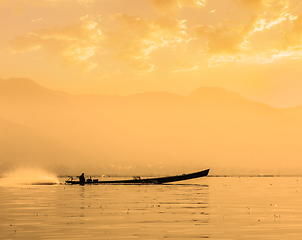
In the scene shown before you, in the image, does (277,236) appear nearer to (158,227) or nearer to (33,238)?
(158,227)

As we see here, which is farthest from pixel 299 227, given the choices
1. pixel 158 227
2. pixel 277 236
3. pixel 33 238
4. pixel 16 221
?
pixel 16 221

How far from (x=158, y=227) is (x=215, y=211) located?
10.8 m

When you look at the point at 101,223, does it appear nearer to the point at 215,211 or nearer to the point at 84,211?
the point at 84,211

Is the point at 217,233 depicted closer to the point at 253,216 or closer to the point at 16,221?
the point at 253,216

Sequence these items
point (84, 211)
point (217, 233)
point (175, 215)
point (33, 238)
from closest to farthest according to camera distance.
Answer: point (33, 238) < point (217, 233) < point (175, 215) < point (84, 211)

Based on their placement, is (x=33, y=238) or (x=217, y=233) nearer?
(x=33, y=238)

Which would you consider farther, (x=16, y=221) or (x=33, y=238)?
(x=16, y=221)


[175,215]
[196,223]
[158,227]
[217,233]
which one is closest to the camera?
[217,233]

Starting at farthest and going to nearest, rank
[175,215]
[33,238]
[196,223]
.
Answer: [175,215] → [196,223] → [33,238]

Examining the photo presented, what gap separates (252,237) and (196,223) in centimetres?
563

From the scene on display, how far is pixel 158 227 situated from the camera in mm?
24969

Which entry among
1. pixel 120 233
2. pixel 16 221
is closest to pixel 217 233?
pixel 120 233

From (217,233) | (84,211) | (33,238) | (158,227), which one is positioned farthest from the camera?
(84,211)

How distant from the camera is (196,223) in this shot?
26.8m
